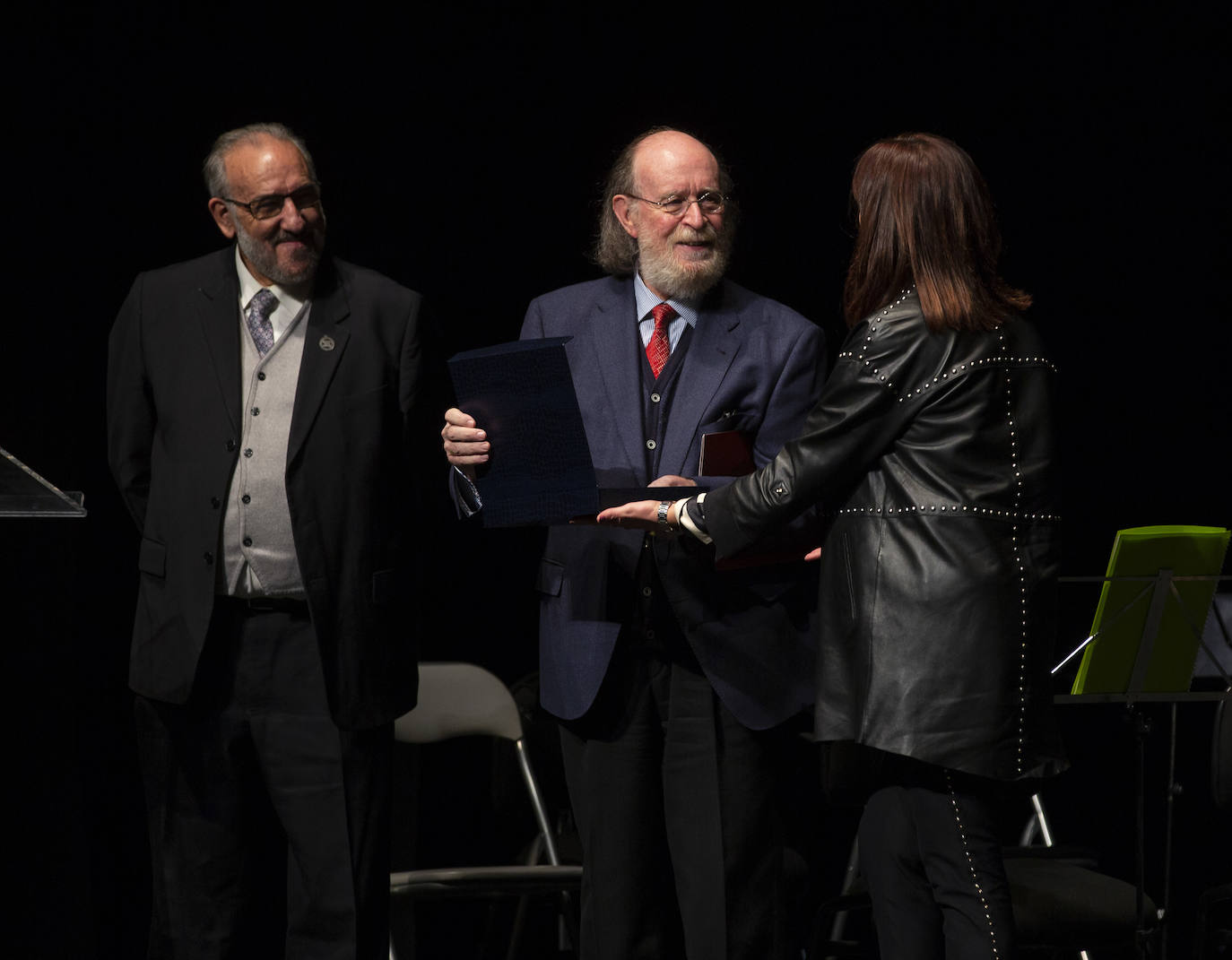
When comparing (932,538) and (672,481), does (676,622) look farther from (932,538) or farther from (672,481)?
(932,538)

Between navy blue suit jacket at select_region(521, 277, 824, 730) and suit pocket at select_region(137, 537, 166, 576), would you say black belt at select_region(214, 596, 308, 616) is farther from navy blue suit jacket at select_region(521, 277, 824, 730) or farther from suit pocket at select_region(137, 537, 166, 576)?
navy blue suit jacket at select_region(521, 277, 824, 730)

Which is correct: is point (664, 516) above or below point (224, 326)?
below

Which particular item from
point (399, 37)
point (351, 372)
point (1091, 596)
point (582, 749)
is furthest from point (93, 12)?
point (1091, 596)

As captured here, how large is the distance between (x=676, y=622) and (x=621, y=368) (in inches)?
20.6

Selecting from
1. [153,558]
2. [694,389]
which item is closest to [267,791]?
[153,558]

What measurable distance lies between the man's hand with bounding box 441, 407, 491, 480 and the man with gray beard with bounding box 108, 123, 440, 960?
240 mm

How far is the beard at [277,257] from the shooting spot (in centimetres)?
318

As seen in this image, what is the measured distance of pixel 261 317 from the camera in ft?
10.5

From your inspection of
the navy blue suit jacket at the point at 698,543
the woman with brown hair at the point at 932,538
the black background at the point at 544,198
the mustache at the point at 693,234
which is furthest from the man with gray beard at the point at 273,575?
the black background at the point at 544,198

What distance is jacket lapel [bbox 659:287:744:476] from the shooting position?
9.85 feet

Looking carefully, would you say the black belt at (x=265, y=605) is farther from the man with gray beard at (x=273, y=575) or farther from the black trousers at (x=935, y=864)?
the black trousers at (x=935, y=864)

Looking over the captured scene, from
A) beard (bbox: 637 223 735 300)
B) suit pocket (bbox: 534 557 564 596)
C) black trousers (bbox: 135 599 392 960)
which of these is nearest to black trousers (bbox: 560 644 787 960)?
suit pocket (bbox: 534 557 564 596)

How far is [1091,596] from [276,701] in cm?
277

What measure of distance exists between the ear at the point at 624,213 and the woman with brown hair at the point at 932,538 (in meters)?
0.59
